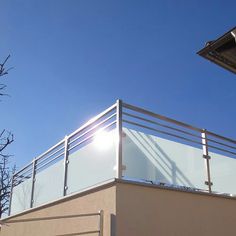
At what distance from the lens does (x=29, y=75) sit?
7242 millimetres

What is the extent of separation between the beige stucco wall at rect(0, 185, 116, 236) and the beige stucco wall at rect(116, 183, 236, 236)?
0.52 feet

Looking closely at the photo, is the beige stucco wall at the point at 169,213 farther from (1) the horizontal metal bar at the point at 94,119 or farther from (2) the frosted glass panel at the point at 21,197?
(2) the frosted glass panel at the point at 21,197

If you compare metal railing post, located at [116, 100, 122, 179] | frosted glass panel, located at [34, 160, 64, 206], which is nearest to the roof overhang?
metal railing post, located at [116, 100, 122, 179]

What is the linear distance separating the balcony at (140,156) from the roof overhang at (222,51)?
153 centimetres

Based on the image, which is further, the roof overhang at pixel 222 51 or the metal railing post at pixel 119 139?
the metal railing post at pixel 119 139

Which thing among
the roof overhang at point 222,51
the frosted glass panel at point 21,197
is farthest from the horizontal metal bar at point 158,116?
the frosted glass panel at point 21,197

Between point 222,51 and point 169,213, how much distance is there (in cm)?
213

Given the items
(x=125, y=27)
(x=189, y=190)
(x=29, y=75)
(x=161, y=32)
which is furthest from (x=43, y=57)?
(x=189, y=190)

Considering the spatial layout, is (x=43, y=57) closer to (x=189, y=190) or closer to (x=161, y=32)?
(x=161, y=32)

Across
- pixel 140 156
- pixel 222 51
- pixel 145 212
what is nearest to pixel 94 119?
pixel 140 156

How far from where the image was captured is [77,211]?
4.89m

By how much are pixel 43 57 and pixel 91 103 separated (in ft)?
3.96

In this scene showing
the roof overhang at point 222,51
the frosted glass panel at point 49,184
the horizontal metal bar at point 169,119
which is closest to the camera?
the roof overhang at point 222,51

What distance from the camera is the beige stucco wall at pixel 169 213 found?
13.9ft
